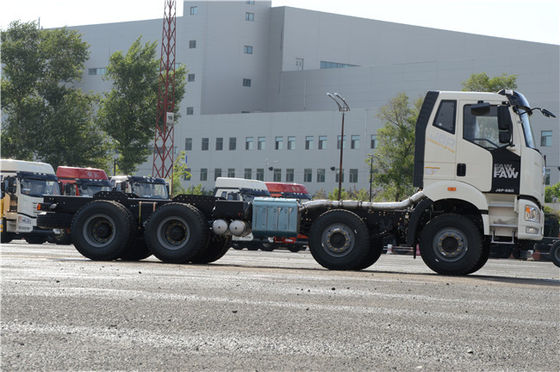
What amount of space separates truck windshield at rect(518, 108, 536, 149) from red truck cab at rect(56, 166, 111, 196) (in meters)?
25.0

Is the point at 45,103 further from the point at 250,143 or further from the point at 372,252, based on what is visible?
the point at 372,252

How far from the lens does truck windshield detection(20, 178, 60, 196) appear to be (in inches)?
1439

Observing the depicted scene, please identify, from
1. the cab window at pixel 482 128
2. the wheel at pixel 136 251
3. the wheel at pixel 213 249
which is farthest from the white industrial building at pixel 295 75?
the cab window at pixel 482 128

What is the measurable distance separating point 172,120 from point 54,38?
1320 cm

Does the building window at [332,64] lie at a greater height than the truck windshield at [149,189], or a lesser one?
greater

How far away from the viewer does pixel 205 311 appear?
1053cm

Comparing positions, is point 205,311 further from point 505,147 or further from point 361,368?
point 505,147

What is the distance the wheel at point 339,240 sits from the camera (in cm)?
1888

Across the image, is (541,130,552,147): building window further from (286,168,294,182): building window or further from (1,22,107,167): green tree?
(1,22,107,167): green tree

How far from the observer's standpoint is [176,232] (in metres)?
20.2

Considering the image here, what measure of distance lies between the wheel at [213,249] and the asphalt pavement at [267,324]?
4860 millimetres

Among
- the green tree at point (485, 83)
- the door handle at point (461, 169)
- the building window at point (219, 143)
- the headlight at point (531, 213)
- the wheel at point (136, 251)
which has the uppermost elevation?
the green tree at point (485, 83)

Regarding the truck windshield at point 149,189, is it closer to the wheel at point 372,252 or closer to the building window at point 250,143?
the wheel at point 372,252

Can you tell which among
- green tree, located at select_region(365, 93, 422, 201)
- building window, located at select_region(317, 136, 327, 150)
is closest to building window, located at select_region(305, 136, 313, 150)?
building window, located at select_region(317, 136, 327, 150)
